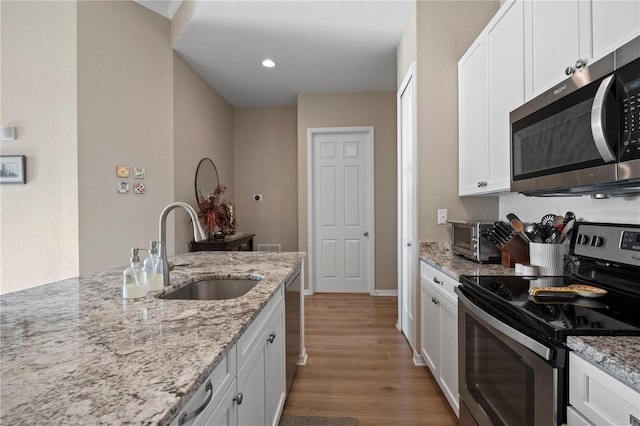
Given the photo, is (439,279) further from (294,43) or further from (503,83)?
(294,43)

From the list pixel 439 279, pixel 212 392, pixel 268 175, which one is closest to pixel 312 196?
pixel 268 175

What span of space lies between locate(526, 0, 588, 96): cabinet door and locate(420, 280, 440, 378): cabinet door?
1.36m

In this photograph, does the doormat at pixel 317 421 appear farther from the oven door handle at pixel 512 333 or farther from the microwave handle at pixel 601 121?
the microwave handle at pixel 601 121

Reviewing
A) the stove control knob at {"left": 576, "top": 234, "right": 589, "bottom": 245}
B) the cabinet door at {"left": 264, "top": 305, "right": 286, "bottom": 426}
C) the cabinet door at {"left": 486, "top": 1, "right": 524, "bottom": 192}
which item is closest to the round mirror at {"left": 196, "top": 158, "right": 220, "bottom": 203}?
the cabinet door at {"left": 264, "top": 305, "right": 286, "bottom": 426}

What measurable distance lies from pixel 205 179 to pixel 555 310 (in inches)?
155

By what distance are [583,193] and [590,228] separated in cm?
18

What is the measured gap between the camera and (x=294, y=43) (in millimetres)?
3340

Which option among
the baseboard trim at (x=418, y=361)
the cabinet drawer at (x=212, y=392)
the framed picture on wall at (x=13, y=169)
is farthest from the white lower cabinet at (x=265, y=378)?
the framed picture on wall at (x=13, y=169)

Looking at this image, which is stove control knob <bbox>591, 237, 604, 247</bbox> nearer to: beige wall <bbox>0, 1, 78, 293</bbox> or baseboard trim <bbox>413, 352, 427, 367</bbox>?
baseboard trim <bbox>413, 352, 427, 367</bbox>

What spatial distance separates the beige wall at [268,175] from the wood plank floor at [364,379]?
197cm

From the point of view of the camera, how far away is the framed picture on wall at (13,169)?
2.64 m

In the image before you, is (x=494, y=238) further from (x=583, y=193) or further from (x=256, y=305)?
(x=256, y=305)

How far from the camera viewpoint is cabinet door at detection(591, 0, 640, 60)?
1.05 metres

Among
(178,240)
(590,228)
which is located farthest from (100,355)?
(178,240)
